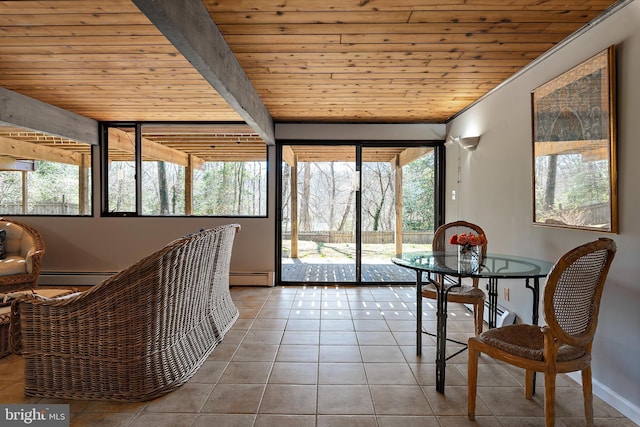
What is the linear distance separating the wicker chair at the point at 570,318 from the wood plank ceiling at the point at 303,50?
144cm

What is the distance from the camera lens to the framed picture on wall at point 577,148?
2.02 m

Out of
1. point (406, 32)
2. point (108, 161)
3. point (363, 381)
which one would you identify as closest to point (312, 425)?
point (363, 381)

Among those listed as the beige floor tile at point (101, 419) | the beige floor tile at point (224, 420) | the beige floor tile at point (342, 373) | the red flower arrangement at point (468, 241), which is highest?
the red flower arrangement at point (468, 241)

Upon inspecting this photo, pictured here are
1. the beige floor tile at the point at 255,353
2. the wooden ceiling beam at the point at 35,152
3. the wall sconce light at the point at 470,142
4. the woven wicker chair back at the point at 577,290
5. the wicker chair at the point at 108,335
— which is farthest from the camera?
the wooden ceiling beam at the point at 35,152

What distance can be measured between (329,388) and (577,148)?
2152 millimetres

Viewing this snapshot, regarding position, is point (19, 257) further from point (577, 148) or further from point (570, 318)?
point (577, 148)

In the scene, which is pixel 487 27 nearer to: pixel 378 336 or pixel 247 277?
pixel 378 336

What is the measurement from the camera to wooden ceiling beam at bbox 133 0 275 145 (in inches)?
62.5

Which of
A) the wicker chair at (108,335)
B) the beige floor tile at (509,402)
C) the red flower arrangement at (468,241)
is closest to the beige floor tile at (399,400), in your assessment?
the beige floor tile at (509,402)

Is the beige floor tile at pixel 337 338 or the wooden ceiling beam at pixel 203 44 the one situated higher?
the wooden ceiling beam at pixel 203 44

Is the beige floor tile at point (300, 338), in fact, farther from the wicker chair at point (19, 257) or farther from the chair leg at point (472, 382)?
the wicker chair at point (19, 257)

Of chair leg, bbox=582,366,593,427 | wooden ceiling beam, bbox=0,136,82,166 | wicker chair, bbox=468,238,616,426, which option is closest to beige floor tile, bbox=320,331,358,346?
wicker chair, bbox=468,238,616,426

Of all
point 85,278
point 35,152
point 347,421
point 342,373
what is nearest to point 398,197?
point 342,373

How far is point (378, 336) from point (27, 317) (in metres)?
2.42
